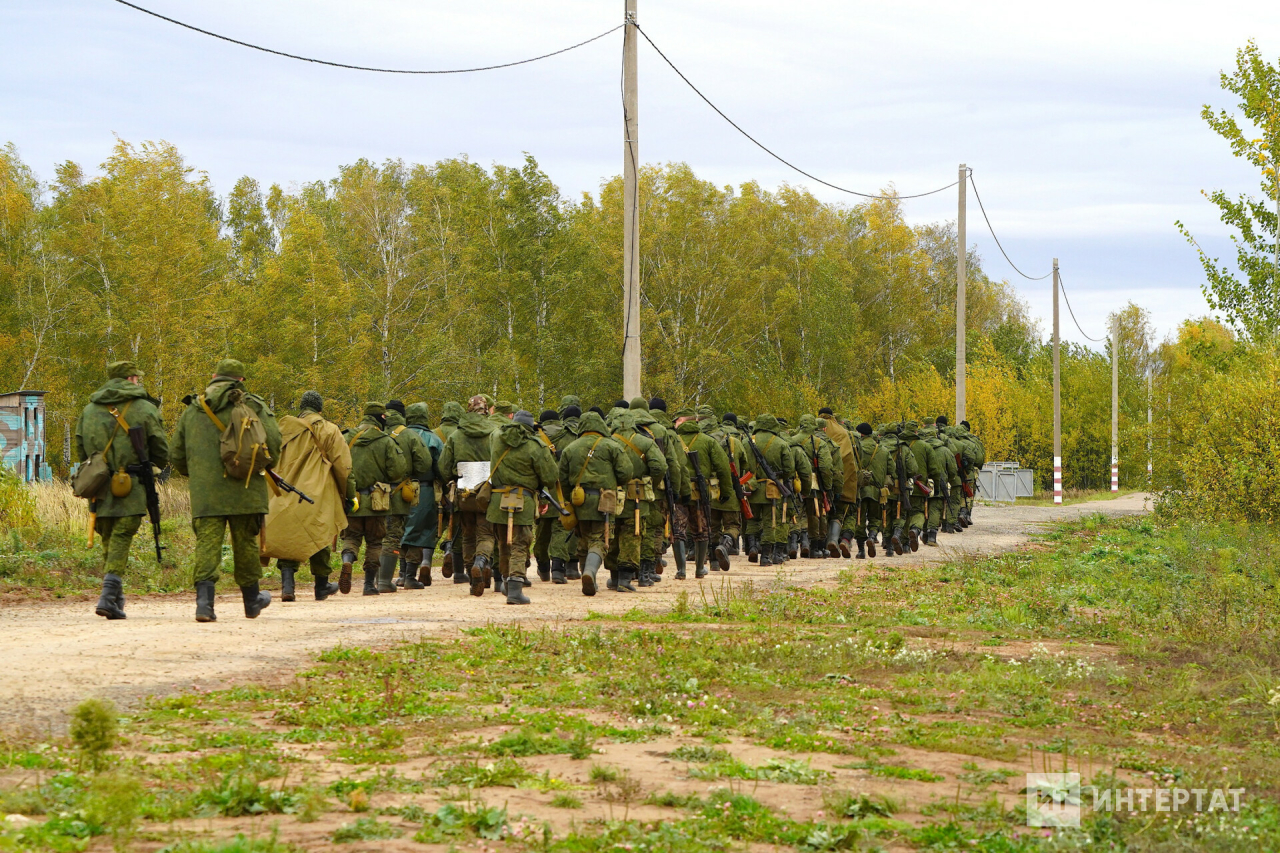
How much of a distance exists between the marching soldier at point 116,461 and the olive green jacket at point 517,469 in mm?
3459

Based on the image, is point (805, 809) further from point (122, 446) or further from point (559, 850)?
point (122, 446)

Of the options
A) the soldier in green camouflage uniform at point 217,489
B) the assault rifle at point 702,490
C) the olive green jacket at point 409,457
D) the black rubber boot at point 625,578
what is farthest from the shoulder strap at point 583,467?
the soldier in green camouflage uniform at point 217,489

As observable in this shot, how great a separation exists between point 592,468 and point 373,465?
2.39 m

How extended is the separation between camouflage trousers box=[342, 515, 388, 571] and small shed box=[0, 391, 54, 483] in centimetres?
1311

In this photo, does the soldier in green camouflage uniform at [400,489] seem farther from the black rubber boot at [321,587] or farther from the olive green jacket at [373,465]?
the black rubber boot at [321,587]

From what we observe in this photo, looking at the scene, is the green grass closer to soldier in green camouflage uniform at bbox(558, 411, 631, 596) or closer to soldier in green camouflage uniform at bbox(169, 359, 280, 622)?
soldier in green camouflage uniform at bbox(169, 359, 280, 622)

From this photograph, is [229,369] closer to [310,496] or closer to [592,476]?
[310,496]

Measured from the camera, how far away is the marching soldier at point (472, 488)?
13914 mm

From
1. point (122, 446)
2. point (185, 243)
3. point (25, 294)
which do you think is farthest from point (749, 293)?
point (122, 446)

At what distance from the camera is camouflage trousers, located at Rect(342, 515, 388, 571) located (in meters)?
14.4

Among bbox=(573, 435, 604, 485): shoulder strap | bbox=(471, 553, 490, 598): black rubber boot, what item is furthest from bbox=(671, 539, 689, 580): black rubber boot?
bbox=(471, 553, 490, 598): black rubber boot

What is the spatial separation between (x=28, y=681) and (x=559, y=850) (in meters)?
4.65

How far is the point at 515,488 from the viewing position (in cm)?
1357

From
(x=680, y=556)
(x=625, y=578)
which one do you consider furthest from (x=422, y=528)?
(x=680, y=556)
